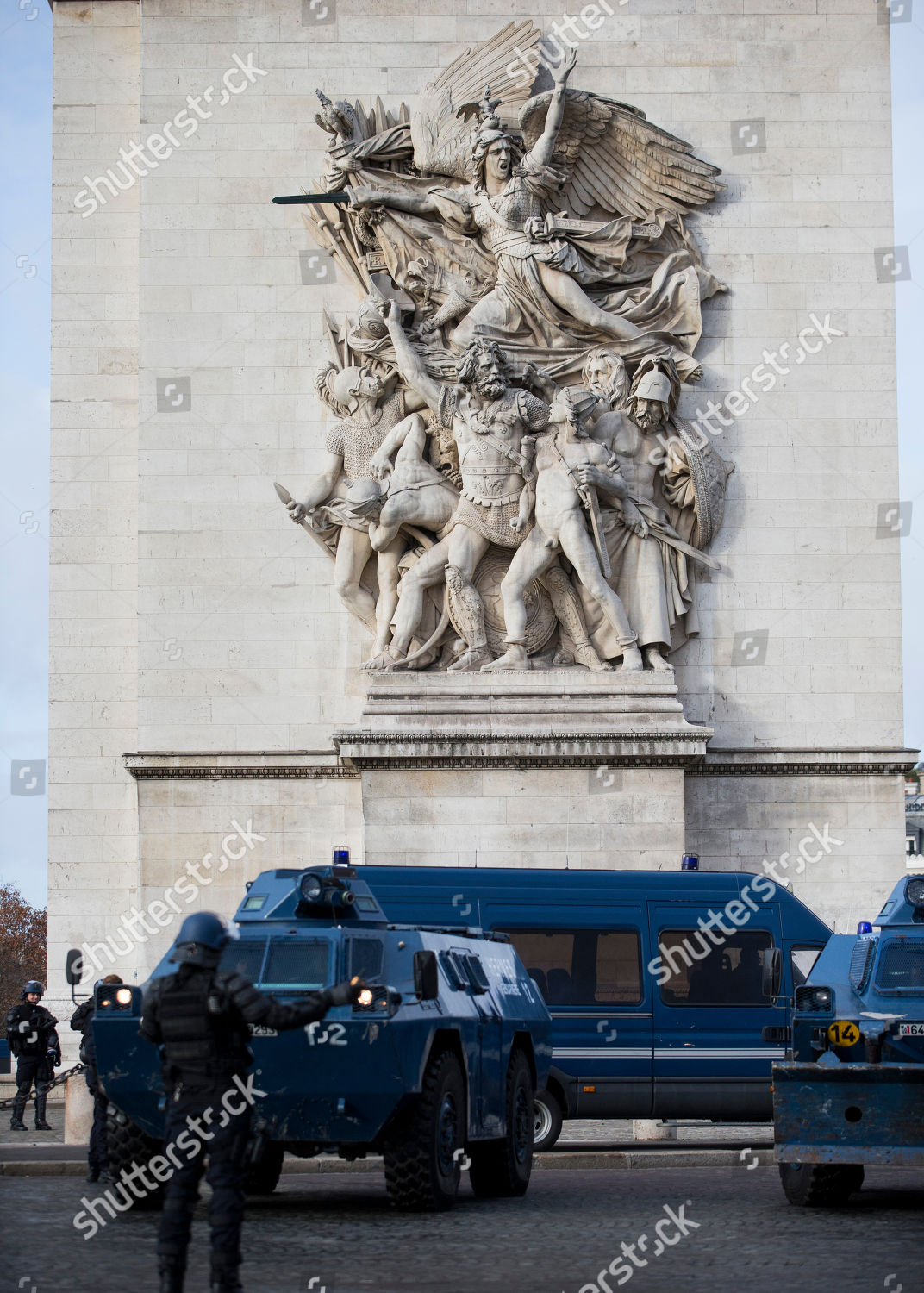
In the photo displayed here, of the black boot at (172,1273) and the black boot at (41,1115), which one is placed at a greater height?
the black boot at (172,1273)

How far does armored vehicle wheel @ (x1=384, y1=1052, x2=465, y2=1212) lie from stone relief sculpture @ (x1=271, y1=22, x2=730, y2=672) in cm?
1116

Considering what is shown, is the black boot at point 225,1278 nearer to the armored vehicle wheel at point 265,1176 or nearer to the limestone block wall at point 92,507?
the armored vehicle wheel at point 265,1176

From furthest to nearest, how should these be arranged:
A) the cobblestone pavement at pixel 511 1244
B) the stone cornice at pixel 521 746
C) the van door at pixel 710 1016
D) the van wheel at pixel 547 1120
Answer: the stone cornice at pixel 521 746, the van door at pixel 710 1016, the van wheel at pixel 547 1120, the cobblestone pavement at pixel 511 1244

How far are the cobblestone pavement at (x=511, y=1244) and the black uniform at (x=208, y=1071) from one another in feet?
3.75

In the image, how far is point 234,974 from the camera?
10.6m

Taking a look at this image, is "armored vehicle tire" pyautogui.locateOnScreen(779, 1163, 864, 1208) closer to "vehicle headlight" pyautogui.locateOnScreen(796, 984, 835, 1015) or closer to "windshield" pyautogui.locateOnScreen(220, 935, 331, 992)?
"vehicle headlight" pyautogui.locateOnScreen(796, 984, 835, 1015)

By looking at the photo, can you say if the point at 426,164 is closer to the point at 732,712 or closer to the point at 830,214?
the point at 830,214

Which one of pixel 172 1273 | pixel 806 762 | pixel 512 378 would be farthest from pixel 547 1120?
pixel 172 1273

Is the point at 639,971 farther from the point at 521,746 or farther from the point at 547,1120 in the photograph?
the point at 521,746

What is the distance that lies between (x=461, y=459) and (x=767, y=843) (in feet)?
20.9

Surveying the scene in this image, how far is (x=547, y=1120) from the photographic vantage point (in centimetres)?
1969

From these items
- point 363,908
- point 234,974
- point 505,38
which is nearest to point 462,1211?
point 363,908

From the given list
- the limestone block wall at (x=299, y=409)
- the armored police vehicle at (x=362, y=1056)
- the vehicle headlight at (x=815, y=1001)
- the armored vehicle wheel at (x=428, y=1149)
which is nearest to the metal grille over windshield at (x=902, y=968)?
the vehicle headlight at (x=815, y=1001)

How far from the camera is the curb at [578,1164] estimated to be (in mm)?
18188
